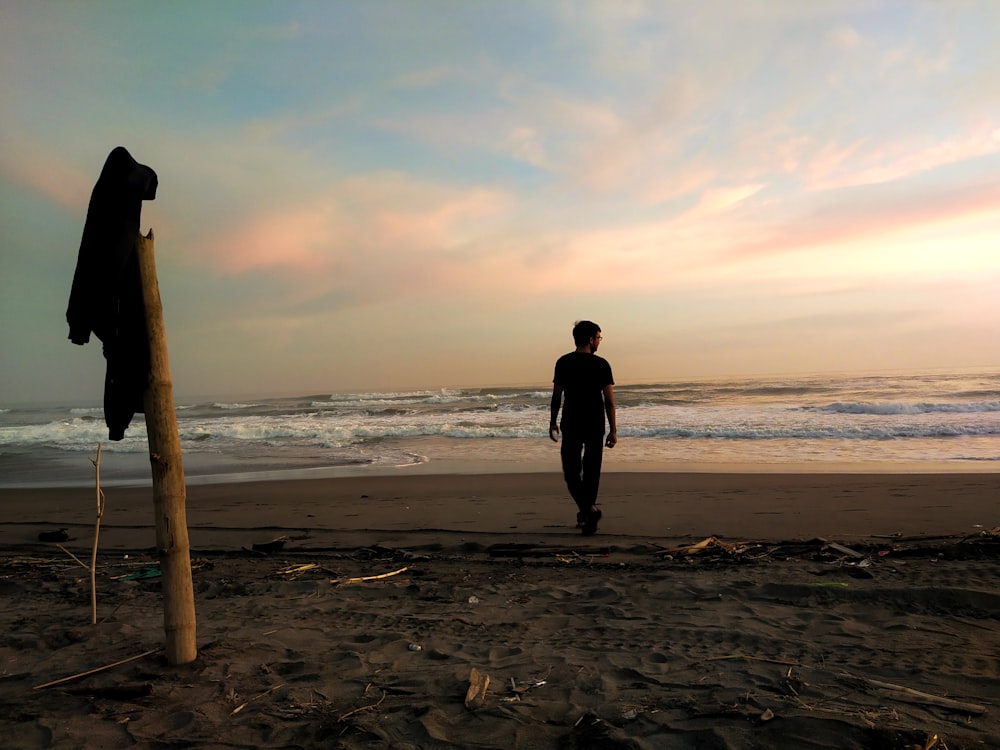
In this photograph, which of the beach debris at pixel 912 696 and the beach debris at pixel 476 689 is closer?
the beach debris at pixel 912 696

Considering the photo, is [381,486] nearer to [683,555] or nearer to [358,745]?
[683,555]

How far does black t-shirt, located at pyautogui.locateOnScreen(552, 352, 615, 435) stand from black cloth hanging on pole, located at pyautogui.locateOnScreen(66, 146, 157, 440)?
3.94 m

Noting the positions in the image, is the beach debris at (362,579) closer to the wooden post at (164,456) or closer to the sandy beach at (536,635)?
the sandy beach at (536,635)

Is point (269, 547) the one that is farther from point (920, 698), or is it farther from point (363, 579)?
point (920, 698)

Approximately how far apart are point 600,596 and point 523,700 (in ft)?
5.26

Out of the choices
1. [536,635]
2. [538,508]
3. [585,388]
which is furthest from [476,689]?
[538,508]

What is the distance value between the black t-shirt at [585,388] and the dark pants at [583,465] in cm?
10

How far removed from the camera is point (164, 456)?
2.89m

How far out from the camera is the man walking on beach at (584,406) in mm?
5957

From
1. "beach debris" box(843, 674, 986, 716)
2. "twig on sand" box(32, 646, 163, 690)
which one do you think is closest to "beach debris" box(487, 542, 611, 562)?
"beach debris" box(843, 674, 986, 716)

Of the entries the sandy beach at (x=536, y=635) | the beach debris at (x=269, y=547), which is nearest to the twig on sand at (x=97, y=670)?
the sandy beach at (x=536, y=635)

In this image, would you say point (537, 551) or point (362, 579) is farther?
point (537, 551)

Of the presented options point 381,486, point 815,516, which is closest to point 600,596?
point 815,516

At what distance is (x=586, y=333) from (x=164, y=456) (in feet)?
13.2
